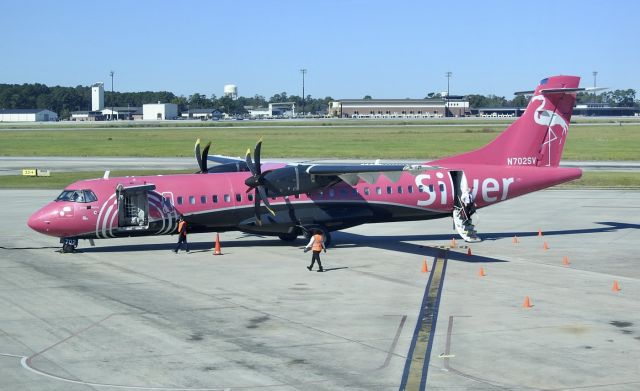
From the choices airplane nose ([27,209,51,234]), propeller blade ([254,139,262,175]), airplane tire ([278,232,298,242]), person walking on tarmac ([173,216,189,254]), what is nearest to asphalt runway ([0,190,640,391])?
airplane tire ([278,232,298,242])

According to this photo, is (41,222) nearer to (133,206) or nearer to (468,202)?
(133,206)

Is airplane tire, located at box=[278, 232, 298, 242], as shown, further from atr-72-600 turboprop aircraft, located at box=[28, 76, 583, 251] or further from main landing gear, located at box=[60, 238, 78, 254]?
main landing gear, located at box=[60, 238, 78, 254]

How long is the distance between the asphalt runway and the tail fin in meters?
3.51

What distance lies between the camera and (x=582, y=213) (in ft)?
141

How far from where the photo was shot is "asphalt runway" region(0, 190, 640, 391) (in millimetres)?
16703

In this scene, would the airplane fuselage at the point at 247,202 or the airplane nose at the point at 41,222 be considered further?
the airplane fuselage at the point at 247,202

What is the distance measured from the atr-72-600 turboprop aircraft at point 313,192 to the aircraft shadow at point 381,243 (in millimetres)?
1048

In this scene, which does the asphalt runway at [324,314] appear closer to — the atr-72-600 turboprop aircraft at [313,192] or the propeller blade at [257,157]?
the atr-72-600 turboprop aircraft at [313,192]

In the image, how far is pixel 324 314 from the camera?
22.0m

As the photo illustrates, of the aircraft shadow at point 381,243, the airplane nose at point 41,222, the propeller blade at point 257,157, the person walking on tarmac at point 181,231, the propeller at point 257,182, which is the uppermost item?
the propeller blade at point 257,157

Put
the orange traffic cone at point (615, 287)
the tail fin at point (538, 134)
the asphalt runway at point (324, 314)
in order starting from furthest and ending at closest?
1. the tail fin at point (538, 134)
2. the orange traffic cone at point (615, 287)
3. the asphalt runway at point (324, 314)

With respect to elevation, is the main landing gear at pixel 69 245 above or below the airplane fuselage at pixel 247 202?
below

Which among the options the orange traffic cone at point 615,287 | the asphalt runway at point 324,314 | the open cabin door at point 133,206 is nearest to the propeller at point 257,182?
the asphalt runway at point 324,314

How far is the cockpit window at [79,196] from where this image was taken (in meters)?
31.2
